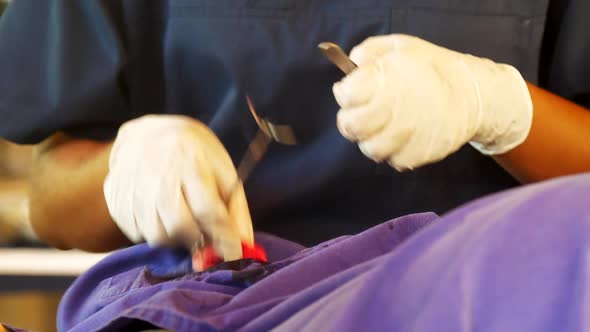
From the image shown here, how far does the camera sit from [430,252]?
0.23 metres

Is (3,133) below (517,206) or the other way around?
below

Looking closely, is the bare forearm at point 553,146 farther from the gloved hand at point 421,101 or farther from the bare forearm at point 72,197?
the bare forearm at point 72,197

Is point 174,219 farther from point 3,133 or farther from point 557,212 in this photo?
point 557,212

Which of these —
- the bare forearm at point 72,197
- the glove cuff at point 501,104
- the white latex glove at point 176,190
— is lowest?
the bare forearm at point 72,197

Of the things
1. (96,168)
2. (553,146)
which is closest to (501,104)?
(553,146)

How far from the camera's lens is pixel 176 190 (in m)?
0.55

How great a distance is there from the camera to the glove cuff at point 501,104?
56 cm

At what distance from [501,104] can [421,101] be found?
92 mm

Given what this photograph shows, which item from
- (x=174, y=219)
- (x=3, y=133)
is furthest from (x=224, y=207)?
(x=3, y=133)

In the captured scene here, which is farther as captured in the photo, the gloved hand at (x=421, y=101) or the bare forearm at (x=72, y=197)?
the bare forearm at (x=72, y=197)

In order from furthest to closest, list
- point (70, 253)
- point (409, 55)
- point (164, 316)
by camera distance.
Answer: point (70, 253), point (409, 55), point (164, 316)

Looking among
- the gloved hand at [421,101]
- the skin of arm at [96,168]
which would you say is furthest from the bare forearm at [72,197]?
the gloved hand at [421,101]

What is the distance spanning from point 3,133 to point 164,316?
403mm

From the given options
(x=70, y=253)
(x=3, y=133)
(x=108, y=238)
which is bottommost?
(x=70, y=253)
